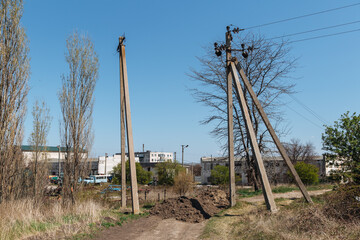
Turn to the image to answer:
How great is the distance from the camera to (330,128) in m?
12.6

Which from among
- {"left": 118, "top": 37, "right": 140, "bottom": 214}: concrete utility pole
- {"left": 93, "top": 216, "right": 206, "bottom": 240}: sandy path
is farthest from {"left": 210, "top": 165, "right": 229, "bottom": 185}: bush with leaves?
{"left": 93, "top": 216, "right": 206, "bottom": 240}: sandy path

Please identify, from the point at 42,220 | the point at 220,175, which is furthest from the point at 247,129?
the point at 220,175

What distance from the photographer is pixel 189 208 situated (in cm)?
1187

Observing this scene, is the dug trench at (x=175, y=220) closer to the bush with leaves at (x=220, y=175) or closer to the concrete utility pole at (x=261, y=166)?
the concrete utility pole at (x=261, y=166)

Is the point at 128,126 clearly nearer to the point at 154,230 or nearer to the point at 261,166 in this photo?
the point at 154,230

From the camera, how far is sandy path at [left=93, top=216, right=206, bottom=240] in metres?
8.28

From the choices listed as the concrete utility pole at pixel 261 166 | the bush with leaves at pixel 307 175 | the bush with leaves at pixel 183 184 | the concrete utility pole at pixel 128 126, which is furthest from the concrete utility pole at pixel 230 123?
the bush with leaves at pixel 307 175

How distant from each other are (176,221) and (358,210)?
5793mm

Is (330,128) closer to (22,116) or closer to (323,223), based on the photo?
(323,223)

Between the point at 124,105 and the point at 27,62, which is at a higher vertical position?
the point at 27,62

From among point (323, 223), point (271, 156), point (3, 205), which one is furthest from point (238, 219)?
point (271, 156)

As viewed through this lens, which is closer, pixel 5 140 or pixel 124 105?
pixel 5 140

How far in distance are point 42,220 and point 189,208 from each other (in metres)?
5.32

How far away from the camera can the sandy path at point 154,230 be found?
828cm
